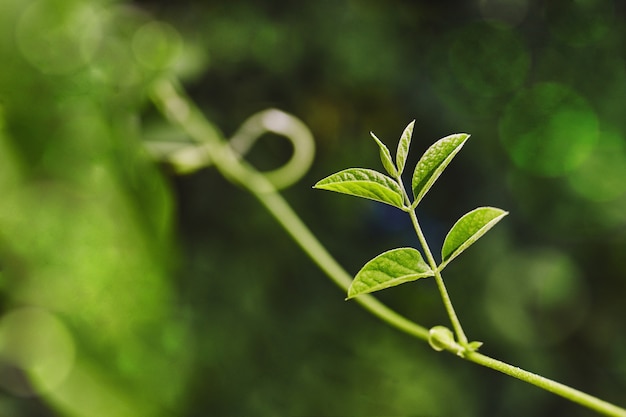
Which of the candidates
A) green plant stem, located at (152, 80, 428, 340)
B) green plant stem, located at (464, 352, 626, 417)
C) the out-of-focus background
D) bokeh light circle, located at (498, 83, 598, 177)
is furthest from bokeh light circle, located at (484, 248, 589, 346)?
green plant stem, located at (464, 352, 626, 417)

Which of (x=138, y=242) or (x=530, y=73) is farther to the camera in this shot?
(x=530, y=73)

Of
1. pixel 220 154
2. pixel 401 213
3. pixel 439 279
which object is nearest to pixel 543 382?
pixel 439 279

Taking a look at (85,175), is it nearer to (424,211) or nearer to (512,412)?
(424,211)

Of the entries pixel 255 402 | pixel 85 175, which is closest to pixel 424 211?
pixel 255 402

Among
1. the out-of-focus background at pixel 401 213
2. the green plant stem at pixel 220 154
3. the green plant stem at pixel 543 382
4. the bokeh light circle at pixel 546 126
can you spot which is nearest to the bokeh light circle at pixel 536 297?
the out-of-focus background at pixel 401 213

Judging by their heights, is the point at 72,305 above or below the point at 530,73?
below

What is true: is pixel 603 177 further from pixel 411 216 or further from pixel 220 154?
pixel 411 216

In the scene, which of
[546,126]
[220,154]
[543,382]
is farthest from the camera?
[546,126]
